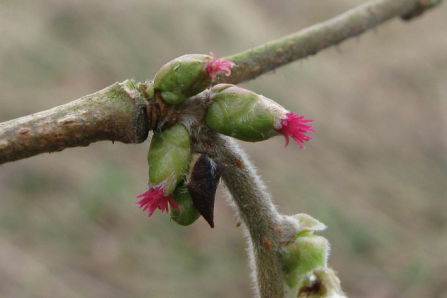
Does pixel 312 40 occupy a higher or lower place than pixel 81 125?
higher

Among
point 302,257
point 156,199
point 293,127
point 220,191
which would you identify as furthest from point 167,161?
point 220,191

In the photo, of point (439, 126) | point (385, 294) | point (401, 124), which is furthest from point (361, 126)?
point (385, 294)

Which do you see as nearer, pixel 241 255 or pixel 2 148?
pixel 2 148

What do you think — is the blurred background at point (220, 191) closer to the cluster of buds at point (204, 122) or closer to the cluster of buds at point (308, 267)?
the cluster of buds at point (308, 267)

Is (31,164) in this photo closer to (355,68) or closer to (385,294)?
(385,294)

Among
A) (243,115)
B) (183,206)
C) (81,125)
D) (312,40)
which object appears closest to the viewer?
(81,125)

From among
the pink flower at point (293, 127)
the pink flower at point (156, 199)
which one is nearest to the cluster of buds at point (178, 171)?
the pink flower at point (156, 199)

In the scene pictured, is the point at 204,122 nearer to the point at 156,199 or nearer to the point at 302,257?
the point at 156,199
